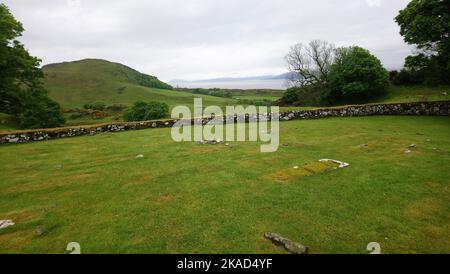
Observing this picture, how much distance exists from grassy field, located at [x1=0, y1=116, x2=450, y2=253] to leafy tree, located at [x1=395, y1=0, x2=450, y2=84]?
12.3 metres

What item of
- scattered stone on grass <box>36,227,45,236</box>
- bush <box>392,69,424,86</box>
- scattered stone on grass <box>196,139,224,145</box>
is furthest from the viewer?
bush <box>392,69,424,86</box>

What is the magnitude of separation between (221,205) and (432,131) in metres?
16.5

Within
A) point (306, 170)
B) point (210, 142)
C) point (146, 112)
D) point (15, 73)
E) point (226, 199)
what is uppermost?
point (15, 73)

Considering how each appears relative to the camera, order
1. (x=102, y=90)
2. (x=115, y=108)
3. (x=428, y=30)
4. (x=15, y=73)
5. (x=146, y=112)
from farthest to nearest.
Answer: (x=102, y=90) < (x=115, y=108) < (x=146, y=112) < (x=15, y=73) < (x=428, y=30)

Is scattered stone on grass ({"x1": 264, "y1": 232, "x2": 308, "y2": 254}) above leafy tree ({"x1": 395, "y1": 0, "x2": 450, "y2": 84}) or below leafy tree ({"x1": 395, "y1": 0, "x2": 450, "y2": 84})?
below

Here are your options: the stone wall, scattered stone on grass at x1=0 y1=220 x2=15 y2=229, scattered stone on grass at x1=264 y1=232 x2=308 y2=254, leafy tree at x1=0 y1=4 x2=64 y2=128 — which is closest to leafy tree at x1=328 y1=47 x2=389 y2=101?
the stone wall

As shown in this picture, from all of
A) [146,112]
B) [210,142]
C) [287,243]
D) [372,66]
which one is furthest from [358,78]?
[287,243]

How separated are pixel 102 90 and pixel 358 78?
87748 mm

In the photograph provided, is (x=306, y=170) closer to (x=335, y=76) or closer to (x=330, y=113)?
(x=330, y=113)

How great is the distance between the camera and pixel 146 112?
146 feet

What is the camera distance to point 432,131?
16797mm

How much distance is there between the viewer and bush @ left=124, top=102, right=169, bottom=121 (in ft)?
141

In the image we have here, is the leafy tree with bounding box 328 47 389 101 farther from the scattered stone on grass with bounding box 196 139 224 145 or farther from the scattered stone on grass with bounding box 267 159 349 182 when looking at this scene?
the scattered stone on grass with bounding box 267 159 349 182

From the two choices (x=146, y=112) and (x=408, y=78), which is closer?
(x=408, y=78)
